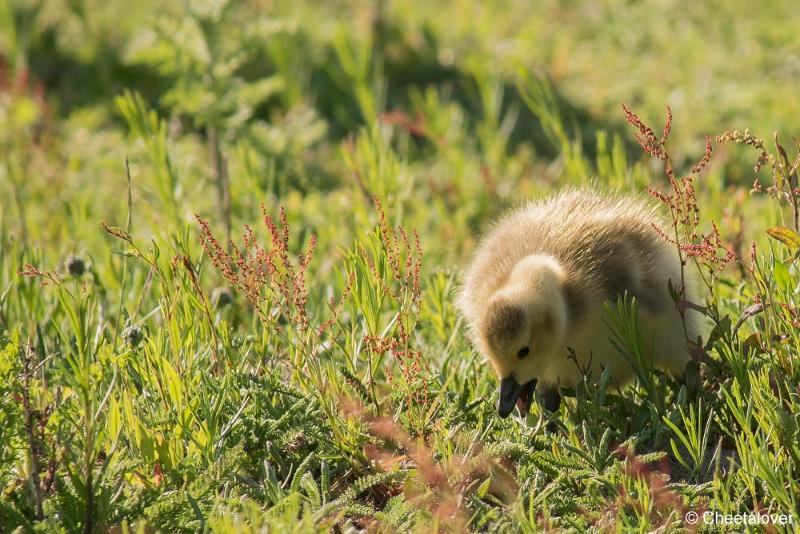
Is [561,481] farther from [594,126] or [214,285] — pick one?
[594,126]

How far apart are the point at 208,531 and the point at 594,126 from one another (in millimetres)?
4699

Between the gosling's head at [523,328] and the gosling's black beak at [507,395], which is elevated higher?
the gosling's head at [523,328]

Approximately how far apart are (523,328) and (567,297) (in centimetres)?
25

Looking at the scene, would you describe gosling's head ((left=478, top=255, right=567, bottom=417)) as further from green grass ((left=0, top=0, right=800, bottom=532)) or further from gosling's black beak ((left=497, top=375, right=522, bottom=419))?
green grass ((left=0, top=0, right=800, bottom=532))

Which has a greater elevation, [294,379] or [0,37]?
[0,37]

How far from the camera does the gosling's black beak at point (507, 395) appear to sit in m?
3.26

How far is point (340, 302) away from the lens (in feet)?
13.0

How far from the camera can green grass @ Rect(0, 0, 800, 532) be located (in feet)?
9.50

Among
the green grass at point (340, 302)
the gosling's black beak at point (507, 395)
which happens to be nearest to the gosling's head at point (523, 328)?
the gosling's black beak at point (507, 395)

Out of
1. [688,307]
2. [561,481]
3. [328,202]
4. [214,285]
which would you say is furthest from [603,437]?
[328,202]

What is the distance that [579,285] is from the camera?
348 centimetres

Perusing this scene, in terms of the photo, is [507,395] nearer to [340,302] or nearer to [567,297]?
[567,297]

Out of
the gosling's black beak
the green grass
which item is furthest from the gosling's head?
the green grass

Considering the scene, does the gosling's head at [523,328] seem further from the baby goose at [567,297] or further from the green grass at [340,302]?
the green grass at [340,302]
